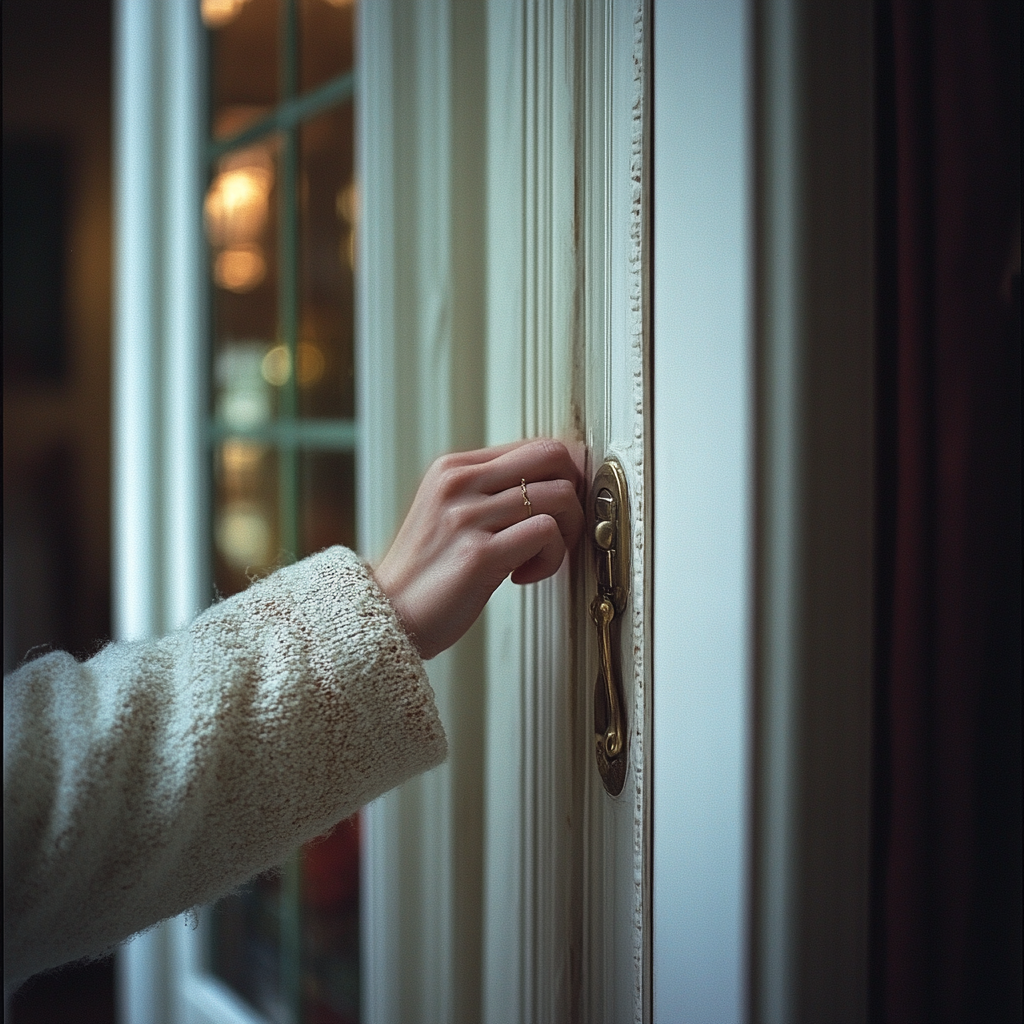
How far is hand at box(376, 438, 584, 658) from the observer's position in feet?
1.45

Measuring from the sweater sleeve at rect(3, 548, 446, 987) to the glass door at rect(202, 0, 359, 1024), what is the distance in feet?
1.42

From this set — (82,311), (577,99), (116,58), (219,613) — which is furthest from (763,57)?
(82,311)

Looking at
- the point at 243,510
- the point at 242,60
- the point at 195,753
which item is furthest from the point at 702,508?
the point at 242,60

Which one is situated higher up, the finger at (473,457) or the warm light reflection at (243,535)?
the finger at (473,457)

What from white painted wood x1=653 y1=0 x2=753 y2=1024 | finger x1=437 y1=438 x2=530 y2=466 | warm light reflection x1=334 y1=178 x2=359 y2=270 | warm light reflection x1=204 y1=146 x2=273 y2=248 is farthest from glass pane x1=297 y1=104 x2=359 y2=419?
white painted wood x1=653 y1=0 x2=753 y2=1024

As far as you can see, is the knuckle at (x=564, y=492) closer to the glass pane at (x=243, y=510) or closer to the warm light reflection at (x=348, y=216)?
the warm light reflection at (x=348, y=216)

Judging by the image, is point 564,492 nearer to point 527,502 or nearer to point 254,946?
point 527,502

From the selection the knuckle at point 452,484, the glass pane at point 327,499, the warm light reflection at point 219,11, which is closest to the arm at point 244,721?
the knuckle at point 452,484

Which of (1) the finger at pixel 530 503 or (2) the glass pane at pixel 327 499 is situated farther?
(2) the glass pane at pixel 327 499

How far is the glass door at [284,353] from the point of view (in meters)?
0.88

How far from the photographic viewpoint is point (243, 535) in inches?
44.0

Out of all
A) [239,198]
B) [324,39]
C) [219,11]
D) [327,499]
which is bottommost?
[327,499]

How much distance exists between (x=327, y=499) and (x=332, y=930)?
512 millimetres

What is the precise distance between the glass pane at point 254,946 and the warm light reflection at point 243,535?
0.43 metres
